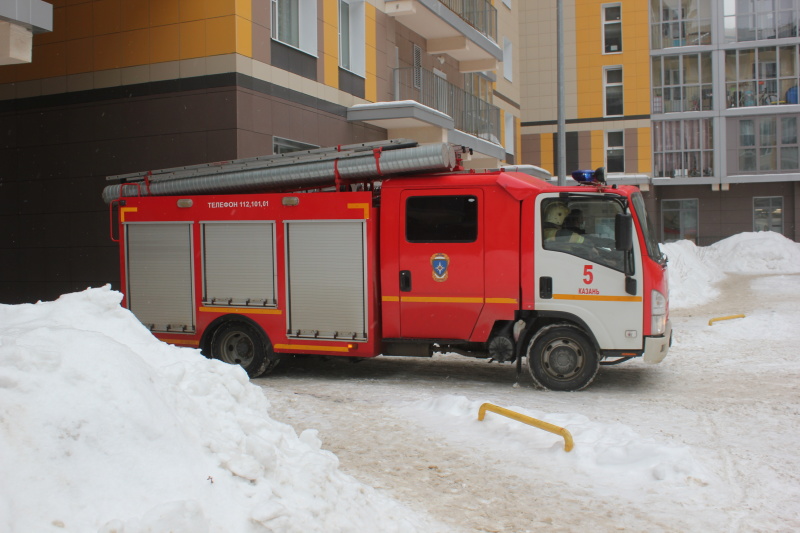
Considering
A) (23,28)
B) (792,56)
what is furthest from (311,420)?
(792,56)

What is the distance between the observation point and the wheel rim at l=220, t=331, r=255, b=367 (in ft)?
34.1

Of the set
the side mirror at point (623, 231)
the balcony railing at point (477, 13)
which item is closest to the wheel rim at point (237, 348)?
the side mirror at point (623, 231)

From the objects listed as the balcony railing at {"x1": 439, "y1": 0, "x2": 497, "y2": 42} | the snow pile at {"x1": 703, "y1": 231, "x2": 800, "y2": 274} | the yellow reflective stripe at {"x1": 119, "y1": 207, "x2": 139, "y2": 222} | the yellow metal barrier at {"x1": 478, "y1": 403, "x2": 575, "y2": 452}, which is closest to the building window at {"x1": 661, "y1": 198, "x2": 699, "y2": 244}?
the snow pile at {"x1": 703, "y1": 231, "x2": 800, "y2": 274}

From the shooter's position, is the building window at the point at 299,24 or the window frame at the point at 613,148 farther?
the window frame at the point at 613,148

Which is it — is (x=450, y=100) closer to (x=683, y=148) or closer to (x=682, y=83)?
(x=683, y=148)

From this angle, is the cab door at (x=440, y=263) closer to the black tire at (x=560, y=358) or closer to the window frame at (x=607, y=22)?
the black tire at (x=560, y=358)

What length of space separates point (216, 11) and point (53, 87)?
3897mm

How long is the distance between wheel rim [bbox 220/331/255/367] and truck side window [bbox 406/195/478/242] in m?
2.67

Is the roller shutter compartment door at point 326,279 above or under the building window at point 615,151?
under

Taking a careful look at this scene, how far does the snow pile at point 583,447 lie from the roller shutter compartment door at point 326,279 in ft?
7.93

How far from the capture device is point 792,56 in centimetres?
3703

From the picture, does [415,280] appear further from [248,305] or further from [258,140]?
[258,140]

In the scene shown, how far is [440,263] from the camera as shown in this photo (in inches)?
373

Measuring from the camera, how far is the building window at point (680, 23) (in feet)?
125
